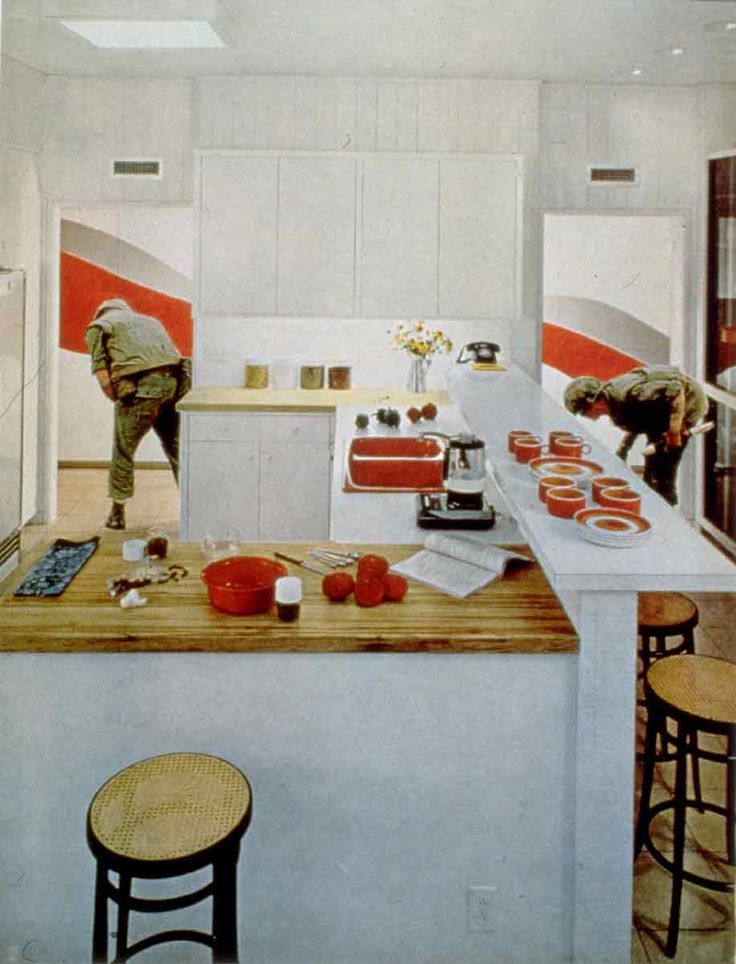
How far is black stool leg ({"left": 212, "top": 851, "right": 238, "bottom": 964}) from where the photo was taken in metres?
2.05

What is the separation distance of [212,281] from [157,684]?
4.11 metres

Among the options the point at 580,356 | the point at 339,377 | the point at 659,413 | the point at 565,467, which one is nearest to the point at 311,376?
the point at 339,377

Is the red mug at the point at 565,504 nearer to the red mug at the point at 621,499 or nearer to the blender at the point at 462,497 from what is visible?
the red mug at the point at 621,499

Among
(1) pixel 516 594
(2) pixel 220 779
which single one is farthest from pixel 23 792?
(1) pixel 516 594

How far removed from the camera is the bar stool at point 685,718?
2703mm

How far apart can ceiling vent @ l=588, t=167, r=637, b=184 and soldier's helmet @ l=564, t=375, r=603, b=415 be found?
76.7 inches

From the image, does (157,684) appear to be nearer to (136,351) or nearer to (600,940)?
(600,940)

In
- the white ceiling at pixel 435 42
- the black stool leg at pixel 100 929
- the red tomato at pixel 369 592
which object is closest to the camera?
the black stool leg at pixel 100 929

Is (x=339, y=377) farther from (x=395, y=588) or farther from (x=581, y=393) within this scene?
(x=395, y=588)

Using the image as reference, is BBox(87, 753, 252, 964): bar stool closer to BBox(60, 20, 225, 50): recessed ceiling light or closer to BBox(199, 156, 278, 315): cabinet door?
BBox(60, 20, 225, 50): recessed ceiling light

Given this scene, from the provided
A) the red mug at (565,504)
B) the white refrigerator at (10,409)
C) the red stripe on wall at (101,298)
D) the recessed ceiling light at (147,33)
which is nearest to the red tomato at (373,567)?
the red mug at (565,504)

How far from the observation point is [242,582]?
2.77 metres

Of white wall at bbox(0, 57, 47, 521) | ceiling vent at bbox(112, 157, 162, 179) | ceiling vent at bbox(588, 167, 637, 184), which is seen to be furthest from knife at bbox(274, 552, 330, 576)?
ceiling vent at bbox(588, 167, 637, 184)

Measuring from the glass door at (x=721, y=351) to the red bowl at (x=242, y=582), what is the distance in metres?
4.42
